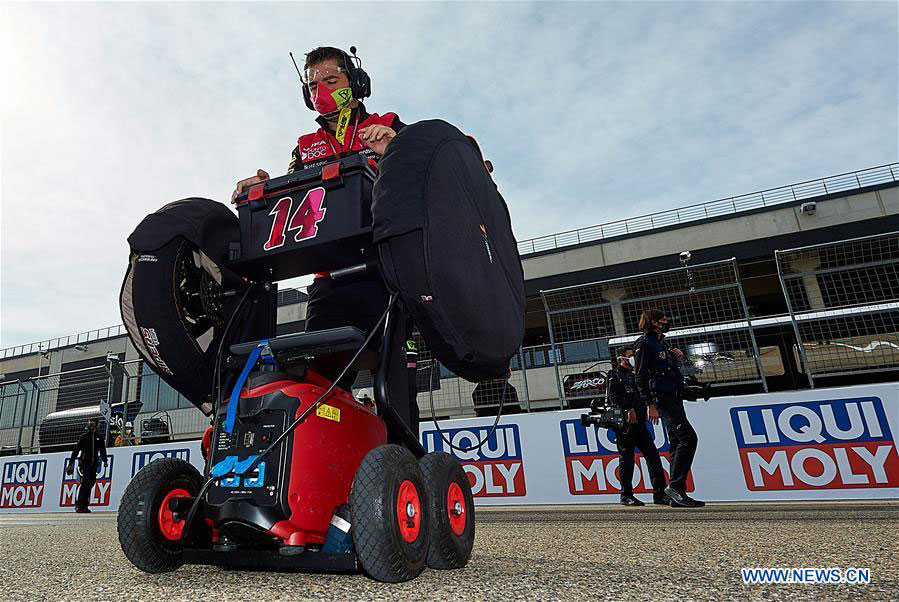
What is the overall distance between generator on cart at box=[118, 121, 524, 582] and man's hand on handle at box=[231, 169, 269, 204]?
6 centimetres

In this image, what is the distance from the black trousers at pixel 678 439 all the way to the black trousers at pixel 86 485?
26.0 ft

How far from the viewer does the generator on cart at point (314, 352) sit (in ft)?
4.42

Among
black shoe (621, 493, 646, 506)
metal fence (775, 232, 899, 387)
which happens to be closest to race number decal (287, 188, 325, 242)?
black shoe (621, 493, 646, 506)

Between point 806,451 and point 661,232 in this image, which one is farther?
point 661,232

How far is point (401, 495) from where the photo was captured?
1.37 m

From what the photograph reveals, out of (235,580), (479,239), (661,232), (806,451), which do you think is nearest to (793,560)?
(479,239)

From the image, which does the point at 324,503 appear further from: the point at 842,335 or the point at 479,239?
the point at 842,335

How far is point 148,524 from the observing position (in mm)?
1458

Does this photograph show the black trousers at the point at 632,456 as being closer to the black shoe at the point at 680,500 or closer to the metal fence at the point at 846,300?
the black shoe at the point at 680,500

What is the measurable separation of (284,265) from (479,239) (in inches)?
28.0

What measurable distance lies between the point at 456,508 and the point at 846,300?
673 centimetres

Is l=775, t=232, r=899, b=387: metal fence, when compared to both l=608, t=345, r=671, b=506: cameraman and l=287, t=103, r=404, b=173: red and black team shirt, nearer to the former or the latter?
l=608, t=345, r=671, b=506: cameraman

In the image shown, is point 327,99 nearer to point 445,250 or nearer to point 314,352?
point 445,250

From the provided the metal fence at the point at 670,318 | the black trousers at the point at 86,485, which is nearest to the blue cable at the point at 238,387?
the metal fence at the point at 670,318
